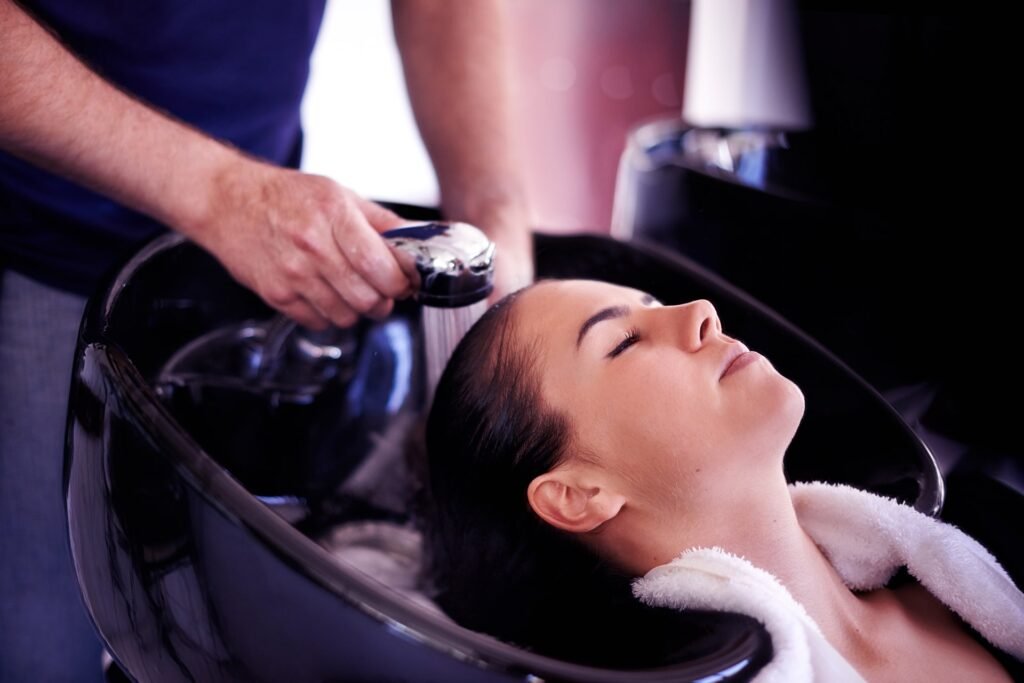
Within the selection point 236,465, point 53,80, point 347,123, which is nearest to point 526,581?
point 236,465

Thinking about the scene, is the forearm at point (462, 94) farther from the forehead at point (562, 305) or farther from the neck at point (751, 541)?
the neck at point (751, 541)

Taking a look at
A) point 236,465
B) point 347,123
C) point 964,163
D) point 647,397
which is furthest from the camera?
point 347,123

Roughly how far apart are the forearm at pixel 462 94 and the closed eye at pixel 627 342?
0.27 meters

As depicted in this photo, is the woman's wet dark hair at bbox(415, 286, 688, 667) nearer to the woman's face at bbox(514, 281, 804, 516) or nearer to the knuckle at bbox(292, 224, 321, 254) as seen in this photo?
the woman's face at bbox(514, 281, 804, 516)

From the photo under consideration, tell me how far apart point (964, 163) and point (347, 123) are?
5.53 ft

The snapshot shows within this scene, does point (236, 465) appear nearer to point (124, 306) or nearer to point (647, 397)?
point (124, 306)

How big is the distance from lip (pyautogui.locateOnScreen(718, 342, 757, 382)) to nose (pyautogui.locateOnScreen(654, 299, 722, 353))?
20 mm

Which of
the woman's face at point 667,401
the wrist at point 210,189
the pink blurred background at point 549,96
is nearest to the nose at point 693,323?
the woman's face at point 667,401

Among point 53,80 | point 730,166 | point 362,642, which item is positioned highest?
point 53,80

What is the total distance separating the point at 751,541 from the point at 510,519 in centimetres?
18

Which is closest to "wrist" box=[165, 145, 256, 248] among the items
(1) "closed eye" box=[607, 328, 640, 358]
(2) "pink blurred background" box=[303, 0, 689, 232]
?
(1) "closed eye" box=[607, 328, 640, 358]

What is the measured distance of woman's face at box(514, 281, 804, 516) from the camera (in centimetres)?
65

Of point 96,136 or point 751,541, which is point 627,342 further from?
point 96,136

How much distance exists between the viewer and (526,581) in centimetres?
69
